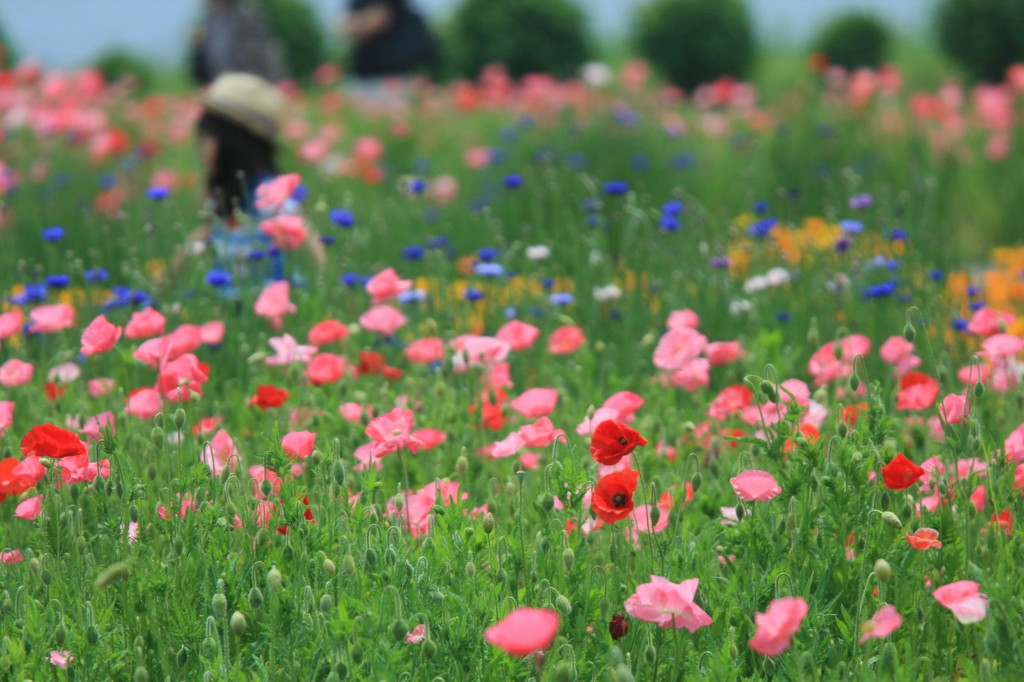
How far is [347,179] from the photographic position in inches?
293

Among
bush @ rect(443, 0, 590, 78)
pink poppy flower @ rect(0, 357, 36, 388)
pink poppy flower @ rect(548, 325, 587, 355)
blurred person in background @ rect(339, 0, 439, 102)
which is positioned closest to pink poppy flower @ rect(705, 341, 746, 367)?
pink poppy flower @ rect(548, 325, 587, 355)

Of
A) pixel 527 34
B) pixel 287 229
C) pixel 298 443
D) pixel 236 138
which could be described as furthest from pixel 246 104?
pixel 527 34

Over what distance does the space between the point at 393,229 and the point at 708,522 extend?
3.42m

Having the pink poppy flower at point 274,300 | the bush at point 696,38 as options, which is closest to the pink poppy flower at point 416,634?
the pink poppy flower at point 274,300

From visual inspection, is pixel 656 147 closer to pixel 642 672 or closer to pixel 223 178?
pixel 223 178

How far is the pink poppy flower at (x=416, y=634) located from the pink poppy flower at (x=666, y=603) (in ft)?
1.18

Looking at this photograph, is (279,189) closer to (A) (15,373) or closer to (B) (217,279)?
(B) (217,279)

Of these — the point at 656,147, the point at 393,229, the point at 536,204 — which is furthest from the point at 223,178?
the point at 656,147

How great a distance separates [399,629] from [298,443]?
2.32 feet

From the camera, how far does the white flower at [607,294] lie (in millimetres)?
3973

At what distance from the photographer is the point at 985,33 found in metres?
13.7

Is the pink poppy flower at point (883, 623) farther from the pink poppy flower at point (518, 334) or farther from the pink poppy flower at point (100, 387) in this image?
the pink poppy flower at point (100, 387)

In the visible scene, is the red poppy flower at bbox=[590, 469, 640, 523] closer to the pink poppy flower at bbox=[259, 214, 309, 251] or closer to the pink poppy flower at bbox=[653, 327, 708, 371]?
the pink poppy flower at bbox=[653, 327, 708, 371]

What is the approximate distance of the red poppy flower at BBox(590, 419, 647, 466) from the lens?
6.40 feet
